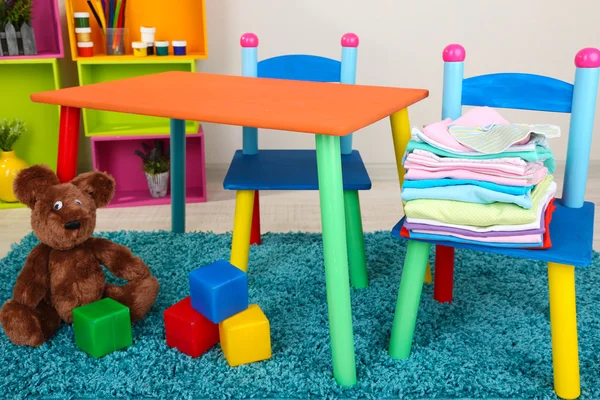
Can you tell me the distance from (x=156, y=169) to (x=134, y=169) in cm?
17

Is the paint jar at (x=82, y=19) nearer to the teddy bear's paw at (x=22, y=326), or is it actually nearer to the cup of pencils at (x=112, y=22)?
the cup of pencils at (x=112, y=22)

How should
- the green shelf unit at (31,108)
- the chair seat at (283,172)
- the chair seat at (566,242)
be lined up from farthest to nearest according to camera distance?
1. the green shelf unit at (31,108)
2. the chair seat at (283,172)
3. the chair seat at (566,242)

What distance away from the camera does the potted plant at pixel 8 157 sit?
2.21 meters

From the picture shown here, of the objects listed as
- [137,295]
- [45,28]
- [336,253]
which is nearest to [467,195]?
[336,253]

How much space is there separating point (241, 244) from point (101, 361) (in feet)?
1.40

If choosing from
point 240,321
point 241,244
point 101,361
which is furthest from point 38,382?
point 241,244

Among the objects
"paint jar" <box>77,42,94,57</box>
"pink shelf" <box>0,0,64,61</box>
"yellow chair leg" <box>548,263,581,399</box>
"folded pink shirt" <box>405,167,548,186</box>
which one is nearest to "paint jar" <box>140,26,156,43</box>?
"paint jar" <box>77,42,94,57</box>

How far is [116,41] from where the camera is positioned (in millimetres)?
2205

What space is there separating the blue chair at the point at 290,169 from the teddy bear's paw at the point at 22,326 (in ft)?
1.51

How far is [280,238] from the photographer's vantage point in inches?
76.3

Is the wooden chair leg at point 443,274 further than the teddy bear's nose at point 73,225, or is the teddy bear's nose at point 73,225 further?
the wooden chair leg at point 443,274

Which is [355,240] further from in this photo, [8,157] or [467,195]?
[8,157]

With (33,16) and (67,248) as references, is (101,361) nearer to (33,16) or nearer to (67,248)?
(67,248)

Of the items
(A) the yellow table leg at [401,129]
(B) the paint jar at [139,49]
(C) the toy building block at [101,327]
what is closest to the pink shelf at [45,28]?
(B) the paint jar at [139,49]
